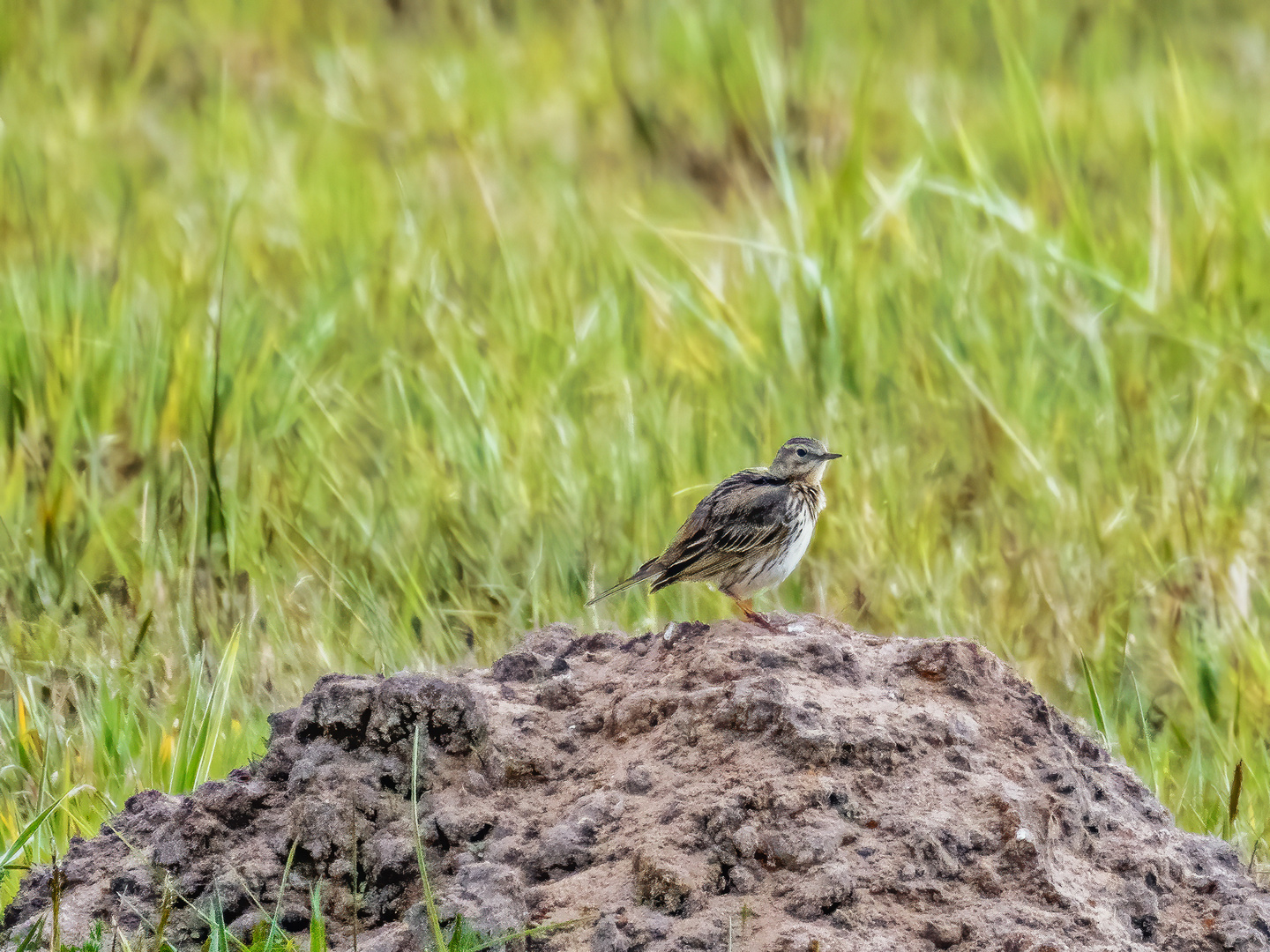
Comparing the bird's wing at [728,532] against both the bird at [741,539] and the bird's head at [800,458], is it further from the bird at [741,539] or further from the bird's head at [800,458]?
the bird's head at [800,458]

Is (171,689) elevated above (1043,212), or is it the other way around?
(1043,212)

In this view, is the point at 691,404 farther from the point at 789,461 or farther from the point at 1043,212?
the point at 1043,212

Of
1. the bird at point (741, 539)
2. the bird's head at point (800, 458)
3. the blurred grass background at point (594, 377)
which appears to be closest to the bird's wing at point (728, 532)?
the bird at point (741, 539)

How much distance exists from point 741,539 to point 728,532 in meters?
0.03

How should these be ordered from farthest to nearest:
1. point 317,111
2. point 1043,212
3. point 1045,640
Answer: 1. point 317,111
2. point 1043,212
3. point 1045,640

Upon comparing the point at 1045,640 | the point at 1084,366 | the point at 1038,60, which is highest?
the point at 1038,60

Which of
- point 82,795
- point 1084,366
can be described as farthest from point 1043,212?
point 82,795

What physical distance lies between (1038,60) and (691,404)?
13.5 ft

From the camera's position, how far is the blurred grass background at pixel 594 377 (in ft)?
13.6

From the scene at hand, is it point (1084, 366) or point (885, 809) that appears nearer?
point (885, 809)

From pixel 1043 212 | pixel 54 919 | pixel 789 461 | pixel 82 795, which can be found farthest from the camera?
pixel 1043 212

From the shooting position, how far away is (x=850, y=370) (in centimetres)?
536

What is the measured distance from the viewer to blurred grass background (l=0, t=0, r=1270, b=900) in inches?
164

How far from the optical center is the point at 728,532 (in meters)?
3.69
